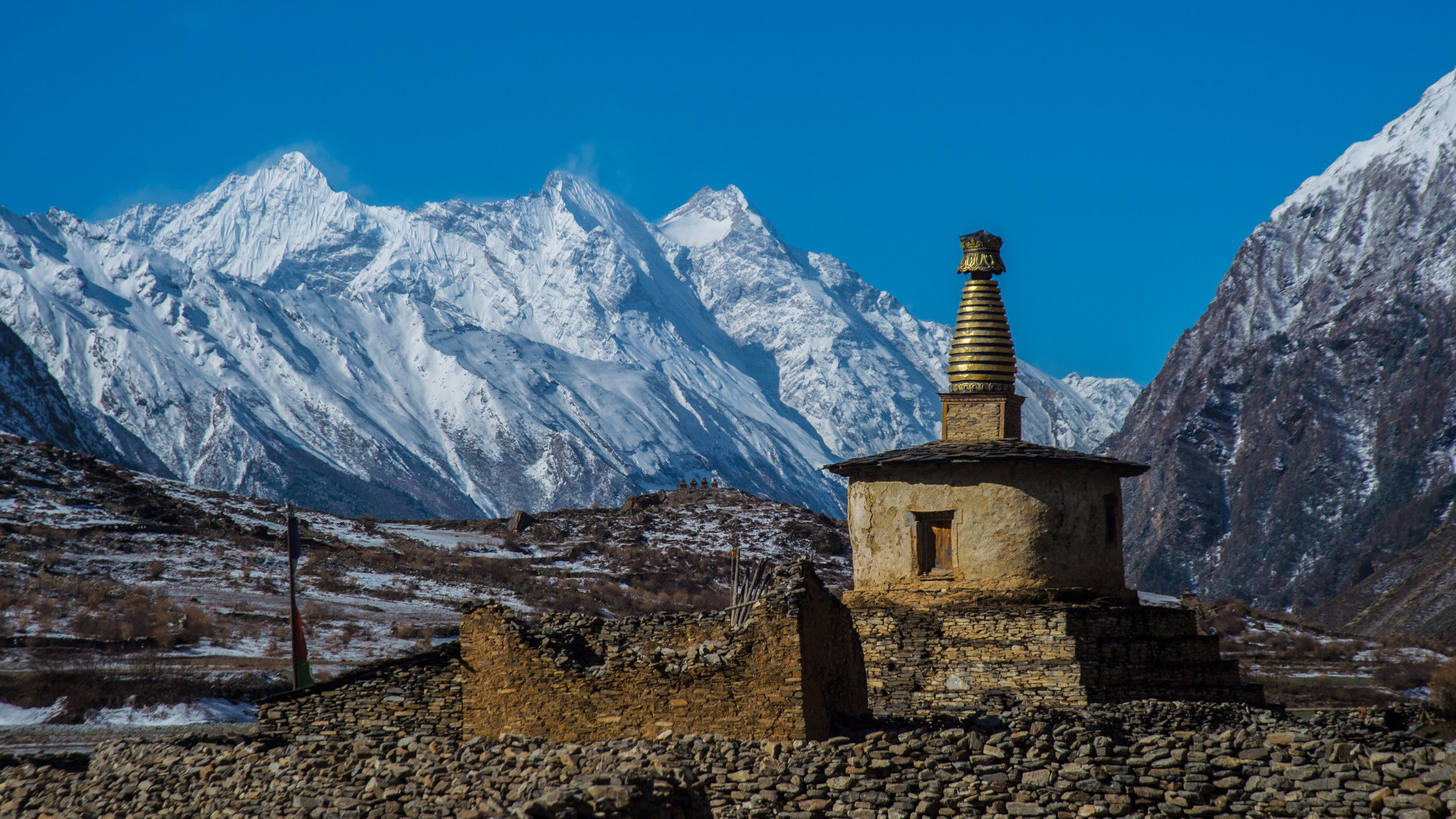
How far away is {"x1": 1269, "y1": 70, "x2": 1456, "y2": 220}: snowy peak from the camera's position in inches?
5901

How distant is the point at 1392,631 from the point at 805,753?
59333 mm

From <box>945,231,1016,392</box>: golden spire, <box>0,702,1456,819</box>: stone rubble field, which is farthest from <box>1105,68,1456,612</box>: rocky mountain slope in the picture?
<box>0,702,1456,819</box>: stone rubble field

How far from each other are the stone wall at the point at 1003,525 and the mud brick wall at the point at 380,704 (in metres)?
7.44

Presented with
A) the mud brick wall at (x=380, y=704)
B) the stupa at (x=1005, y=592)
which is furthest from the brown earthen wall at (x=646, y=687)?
the stupa at (x=1005, y=592)

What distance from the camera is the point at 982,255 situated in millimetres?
26000

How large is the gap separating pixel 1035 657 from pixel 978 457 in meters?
3.13

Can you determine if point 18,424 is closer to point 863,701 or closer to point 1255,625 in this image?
point 1255,625

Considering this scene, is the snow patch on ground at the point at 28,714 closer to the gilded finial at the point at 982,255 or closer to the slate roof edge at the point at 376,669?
the slate roof edge at the point at 376,669

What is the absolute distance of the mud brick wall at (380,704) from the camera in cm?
1903

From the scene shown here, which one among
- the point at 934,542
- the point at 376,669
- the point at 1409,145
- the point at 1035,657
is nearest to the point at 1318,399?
the point at 1409,145

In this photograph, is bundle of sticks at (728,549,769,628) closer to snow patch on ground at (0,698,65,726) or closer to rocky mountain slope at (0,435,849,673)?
snow patch on ground at (0,698,65,726)

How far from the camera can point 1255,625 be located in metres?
49.4

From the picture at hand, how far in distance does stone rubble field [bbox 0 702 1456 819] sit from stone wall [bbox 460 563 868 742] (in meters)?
0.36

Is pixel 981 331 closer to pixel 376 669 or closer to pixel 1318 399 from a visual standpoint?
pixel 376 669
